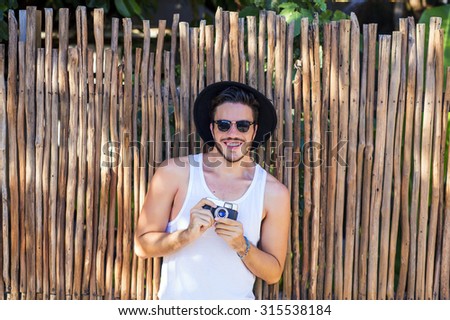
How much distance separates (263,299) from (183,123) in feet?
3.13

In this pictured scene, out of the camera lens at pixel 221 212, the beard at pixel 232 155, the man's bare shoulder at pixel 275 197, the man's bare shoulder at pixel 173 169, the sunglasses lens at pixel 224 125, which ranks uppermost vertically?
the sunglasses lens at pixel 224 125

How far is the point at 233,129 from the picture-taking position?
310 centimetres

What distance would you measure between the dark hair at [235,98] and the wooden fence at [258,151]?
243mm

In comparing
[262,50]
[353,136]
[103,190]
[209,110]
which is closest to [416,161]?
[353,136]

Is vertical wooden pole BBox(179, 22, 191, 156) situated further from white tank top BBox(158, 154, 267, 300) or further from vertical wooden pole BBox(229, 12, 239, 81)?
white tank top BBox(158, 154, 267, 300)

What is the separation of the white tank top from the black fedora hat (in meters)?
0.23

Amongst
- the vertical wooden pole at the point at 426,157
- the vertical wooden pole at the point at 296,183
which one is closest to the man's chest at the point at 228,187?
the vertical wooden pole at the point at 296,183

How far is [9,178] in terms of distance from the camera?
11.4ft

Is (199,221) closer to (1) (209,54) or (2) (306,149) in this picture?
(2) (306,149)

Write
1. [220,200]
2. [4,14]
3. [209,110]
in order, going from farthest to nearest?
[4,14], [209,110], [220,200]

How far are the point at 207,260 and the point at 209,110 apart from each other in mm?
687

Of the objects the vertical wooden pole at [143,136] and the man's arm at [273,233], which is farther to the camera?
the vertical wooden pole at [143,136]

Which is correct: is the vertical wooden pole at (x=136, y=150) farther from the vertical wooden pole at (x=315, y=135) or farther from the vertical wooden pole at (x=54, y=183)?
the vertical wooden pole at (x=315, y=135)

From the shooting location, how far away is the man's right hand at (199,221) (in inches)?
116
